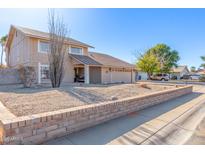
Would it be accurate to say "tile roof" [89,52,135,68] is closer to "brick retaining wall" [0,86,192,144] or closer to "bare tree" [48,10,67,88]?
"bare tree" [48,10,67,88]

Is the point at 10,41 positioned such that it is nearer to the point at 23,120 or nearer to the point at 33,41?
the point at 33,41

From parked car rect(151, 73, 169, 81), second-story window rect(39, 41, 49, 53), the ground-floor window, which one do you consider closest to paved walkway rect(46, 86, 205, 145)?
the ground-floor window

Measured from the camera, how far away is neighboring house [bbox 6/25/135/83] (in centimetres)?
1543

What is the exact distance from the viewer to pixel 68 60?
1797 centimetres

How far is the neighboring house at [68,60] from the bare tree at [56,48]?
2.72 m

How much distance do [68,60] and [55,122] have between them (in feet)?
48.3

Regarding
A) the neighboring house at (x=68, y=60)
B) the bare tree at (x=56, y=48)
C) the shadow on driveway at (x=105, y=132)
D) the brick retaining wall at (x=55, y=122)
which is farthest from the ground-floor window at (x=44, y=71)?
the shadow on driveway at (x=105, y=132)

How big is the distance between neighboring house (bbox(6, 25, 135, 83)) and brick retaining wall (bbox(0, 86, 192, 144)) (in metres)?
10.5

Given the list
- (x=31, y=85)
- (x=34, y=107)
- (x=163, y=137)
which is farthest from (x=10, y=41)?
(x=163, y=137)

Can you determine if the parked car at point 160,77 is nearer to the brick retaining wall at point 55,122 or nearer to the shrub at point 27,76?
the shrub at point 27,76

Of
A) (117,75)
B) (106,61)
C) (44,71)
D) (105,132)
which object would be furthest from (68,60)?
(105,132)

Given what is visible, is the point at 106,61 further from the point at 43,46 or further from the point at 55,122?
the point at 55,122

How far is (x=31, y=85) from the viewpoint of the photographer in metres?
11.7
